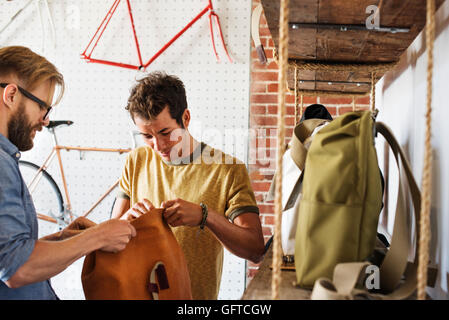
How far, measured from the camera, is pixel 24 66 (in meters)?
0.99

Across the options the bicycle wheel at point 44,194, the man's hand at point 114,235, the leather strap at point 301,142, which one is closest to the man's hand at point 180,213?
the man's hand at point 114,235

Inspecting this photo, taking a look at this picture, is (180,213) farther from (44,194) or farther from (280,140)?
(44,194)

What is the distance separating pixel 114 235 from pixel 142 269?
0.35 feet

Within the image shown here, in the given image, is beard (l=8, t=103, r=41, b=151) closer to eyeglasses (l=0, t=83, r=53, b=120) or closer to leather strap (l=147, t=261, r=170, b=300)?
eyeglasses (l=0, t=83, r=53, b=120)

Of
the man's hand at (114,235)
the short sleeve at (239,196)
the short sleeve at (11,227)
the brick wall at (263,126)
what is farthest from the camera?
the brick wall at (263,126)

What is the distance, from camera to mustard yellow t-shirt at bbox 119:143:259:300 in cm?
138

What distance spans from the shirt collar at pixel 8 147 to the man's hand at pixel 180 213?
0.39m

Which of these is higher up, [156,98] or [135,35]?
[135,35]

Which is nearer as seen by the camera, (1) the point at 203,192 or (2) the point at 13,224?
(2) the point at 13,224

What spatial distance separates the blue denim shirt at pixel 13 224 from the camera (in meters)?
0.76

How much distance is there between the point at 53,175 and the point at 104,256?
207 centimetres

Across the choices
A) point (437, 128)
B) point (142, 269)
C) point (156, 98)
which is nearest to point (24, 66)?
point (156, 98)

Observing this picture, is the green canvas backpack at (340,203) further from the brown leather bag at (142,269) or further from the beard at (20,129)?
the beard at (20,129)

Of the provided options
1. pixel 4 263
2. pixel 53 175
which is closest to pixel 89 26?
pixel 53 175
